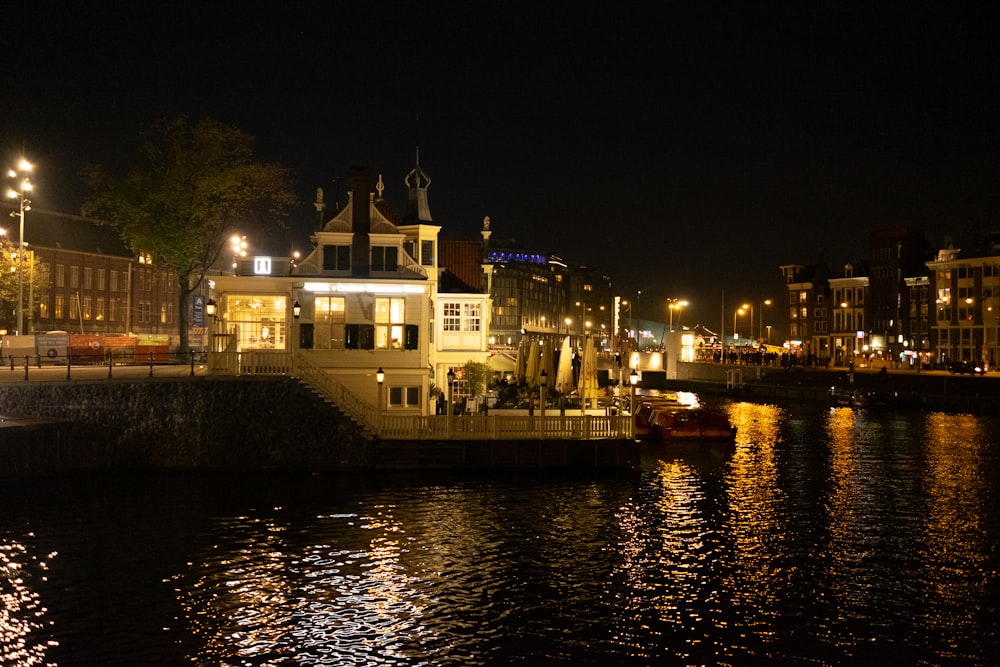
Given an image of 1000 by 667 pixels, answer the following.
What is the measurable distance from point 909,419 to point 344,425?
49.7 m

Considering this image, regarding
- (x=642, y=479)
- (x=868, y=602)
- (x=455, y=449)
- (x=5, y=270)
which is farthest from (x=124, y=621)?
(x=5, y=270)

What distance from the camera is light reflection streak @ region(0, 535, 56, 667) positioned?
18625 mm

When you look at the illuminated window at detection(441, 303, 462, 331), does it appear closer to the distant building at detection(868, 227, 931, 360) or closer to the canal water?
the canal water

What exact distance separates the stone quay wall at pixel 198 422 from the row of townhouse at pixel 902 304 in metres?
79.4

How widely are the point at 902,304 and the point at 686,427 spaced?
92.4m

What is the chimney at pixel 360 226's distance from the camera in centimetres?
4538

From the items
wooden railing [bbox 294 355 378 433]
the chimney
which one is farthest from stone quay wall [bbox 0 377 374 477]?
the chimney

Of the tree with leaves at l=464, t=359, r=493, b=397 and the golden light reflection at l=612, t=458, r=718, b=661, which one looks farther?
the tree with leaves at l=464, t=359, r=493, b=397

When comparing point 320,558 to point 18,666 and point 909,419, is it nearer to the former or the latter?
point 18,666

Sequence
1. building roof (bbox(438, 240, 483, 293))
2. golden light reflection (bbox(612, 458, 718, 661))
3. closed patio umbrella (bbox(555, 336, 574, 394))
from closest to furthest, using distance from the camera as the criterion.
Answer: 1. golden light reflection (bbox(612, 458, 718, 661))
2. closed patio umbrella (bbox(555, 336, 574, 394))
3. building roof (bbox(438, 240, 483, 293))

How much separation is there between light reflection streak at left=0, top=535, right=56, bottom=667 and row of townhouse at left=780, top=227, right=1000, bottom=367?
306 feet

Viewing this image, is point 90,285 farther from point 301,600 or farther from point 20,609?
point 301,600

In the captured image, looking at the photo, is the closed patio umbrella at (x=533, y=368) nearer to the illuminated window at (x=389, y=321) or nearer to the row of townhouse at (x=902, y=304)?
the illuminated window at (x=389, y=321)

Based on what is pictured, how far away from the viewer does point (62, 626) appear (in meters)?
20.2
